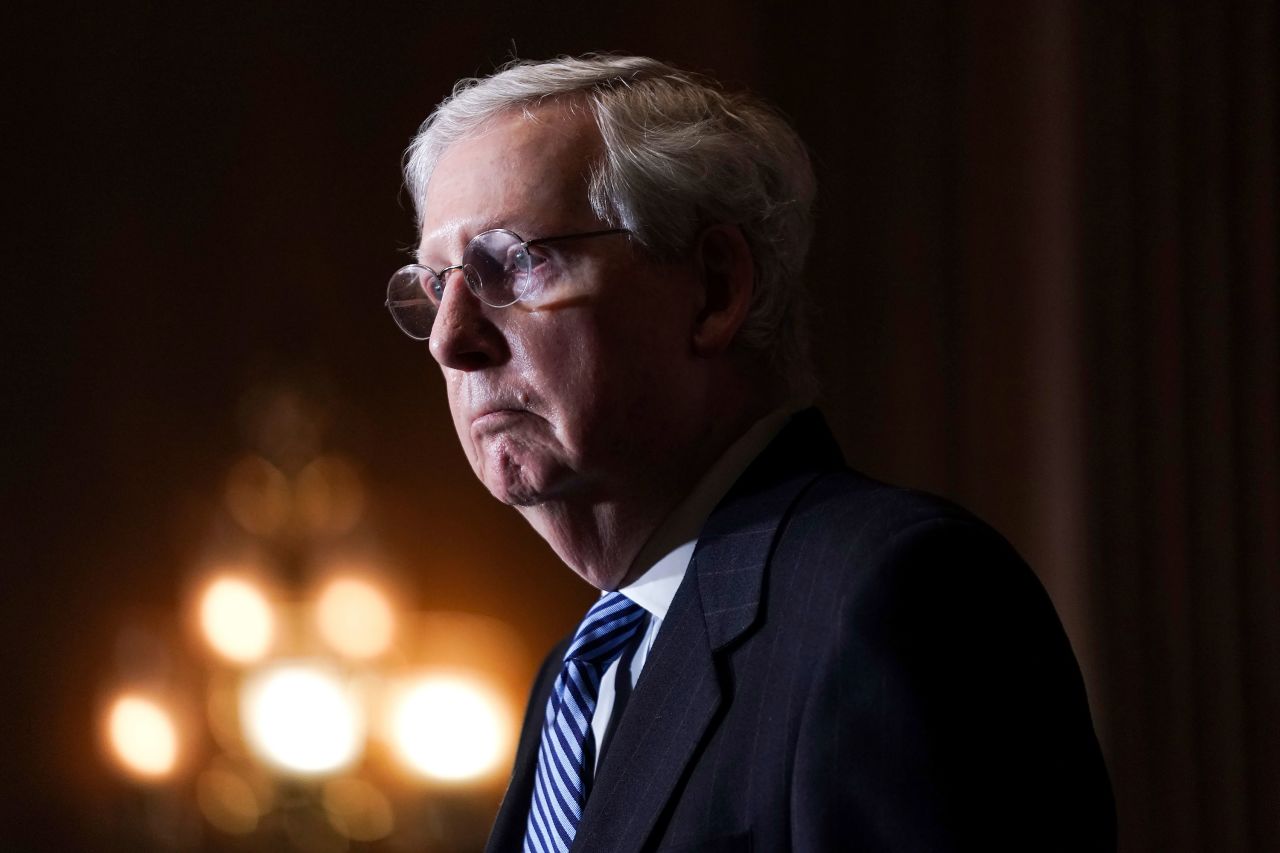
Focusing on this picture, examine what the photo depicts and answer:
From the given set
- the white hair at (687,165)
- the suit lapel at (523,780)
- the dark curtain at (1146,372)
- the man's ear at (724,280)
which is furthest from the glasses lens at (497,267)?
the dark curtain at (1146,372)

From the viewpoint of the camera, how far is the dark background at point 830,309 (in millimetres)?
2330

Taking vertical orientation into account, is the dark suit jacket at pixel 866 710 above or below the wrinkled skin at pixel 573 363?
below

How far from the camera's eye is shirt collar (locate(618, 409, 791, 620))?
142 centimetres

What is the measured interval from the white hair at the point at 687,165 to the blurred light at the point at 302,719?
2.26 meters

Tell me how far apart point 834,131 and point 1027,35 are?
60 cm

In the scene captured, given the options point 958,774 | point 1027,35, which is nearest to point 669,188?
point 958,774

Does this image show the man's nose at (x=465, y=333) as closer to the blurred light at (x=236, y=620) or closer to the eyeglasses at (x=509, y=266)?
the eyeglasses at (x=509, y=266)

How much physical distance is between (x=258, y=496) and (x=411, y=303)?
6.97 feet

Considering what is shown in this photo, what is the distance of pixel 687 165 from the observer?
145 centimetres

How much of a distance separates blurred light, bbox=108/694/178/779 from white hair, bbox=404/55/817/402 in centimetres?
239

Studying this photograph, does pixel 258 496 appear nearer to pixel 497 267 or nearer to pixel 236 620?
pixel 236 620

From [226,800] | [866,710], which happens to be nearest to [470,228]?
[866,710]

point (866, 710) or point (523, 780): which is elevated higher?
point (866, 710)

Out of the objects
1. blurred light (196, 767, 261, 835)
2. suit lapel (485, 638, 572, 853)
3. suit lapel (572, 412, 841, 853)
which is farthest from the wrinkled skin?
blurred light (196, 767, 261, 835)
